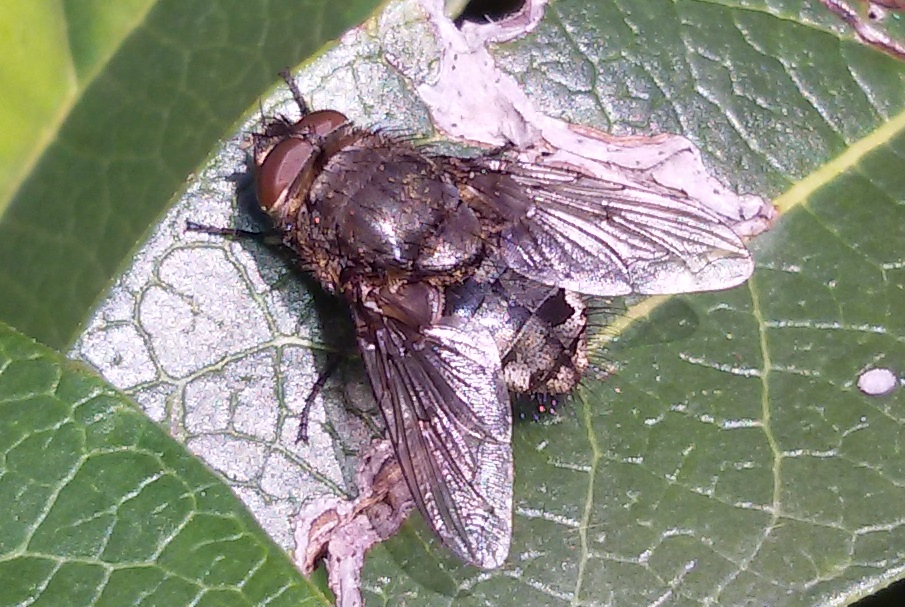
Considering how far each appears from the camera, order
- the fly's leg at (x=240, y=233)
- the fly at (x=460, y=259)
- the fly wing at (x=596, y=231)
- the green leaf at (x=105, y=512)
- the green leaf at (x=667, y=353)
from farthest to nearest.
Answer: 1. the fly wing at (x=596, y=231)
2. the fly at (x=460, y=259)
3. the fly's leg at (x=240, y=233)
4. the green leaf at (x=667, y=353)
5. the green leaf at (x=105, y=512)

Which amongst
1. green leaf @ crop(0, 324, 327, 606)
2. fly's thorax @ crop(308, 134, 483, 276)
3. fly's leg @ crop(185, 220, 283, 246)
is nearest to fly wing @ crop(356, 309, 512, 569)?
fly's thorax @ crop(308, 134, 483, 276)

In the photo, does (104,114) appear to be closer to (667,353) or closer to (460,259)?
(460,259)

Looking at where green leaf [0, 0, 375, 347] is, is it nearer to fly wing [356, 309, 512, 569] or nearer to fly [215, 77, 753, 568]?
fly [215, 77, 753, 568]

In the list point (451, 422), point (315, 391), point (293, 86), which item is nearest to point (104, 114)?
point (293, 86)

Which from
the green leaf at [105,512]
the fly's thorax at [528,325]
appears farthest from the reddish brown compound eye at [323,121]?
the green leaf at [105,512]

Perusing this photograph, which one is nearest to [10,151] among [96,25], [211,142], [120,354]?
[96,25]

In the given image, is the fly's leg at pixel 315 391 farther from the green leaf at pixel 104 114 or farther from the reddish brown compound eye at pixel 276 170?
the green leaf at pixel 104 114
